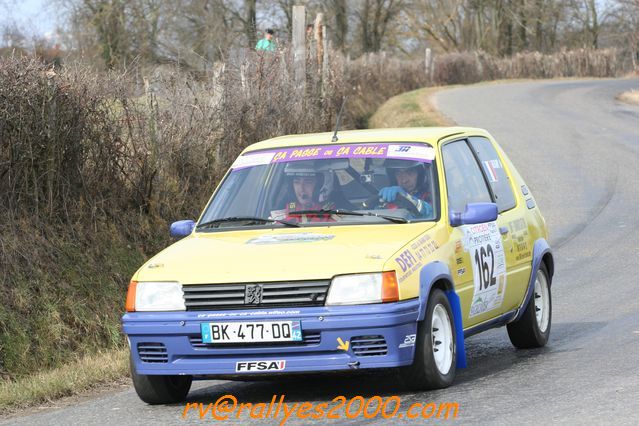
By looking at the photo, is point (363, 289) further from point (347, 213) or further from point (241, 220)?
point (241, 220)

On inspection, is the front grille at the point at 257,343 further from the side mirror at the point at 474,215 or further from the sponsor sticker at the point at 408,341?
the side mirror at the point at 474,215

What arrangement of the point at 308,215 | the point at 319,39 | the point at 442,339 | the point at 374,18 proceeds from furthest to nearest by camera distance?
the point at 374,18 → the point at 319,39 → the point at 308,215 → the point at 442,339

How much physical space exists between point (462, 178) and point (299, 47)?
36.1 ft

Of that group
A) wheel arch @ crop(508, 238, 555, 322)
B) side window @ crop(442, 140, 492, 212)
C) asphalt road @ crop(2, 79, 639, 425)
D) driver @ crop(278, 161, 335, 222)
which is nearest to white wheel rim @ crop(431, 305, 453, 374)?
asphalt road @ crop(2, 79, 639, 425)

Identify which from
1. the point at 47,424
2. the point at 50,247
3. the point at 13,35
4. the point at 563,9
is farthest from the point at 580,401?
the point at 563,9

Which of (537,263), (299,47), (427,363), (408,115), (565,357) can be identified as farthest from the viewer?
(408,115)

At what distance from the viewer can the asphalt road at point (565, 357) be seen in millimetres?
6621

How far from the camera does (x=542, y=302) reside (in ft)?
29.8

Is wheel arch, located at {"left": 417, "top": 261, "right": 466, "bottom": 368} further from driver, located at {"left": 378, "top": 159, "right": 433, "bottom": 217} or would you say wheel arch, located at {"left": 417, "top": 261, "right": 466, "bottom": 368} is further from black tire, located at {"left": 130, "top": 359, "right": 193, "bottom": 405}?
black tire, located at {"left": 130, "top": 359, "right": 193, "bottom": 405}

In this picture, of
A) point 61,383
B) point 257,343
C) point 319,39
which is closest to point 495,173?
point 257,343

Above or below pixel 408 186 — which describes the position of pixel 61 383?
below

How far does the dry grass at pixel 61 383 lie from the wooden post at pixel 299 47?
31.5 ft

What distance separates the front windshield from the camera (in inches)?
305

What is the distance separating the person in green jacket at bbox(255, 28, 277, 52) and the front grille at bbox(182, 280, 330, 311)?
10.2m
